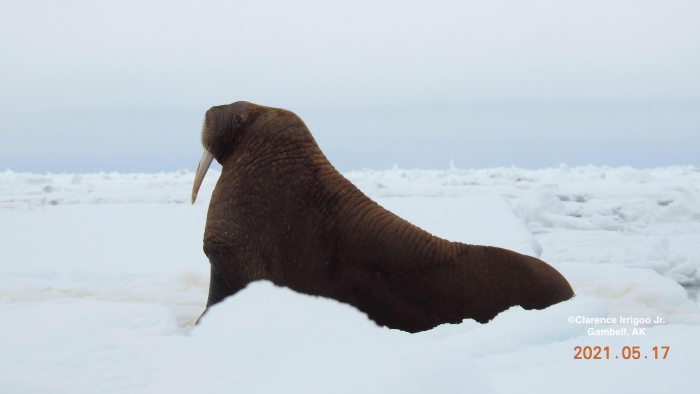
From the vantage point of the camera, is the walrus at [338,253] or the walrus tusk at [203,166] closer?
the walrus at [338,253]

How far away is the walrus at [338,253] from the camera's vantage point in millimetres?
3338

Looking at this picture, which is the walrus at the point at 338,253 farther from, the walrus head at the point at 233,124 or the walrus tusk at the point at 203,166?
the walrus tusk at the point at 203,166

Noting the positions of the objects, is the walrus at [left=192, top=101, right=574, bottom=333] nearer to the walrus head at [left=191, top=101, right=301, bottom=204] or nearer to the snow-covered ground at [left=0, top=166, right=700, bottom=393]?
the walrus head at [left=191, top=101, right=301, bottom=204]

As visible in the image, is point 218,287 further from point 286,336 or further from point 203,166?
point 286,336

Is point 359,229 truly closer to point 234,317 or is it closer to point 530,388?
point 234,317

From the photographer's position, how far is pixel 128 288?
4855 mm

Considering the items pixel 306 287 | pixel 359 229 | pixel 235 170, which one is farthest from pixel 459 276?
pixel 235 170

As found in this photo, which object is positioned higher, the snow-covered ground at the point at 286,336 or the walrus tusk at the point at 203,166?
the walrus tusk at the point at 203,166
